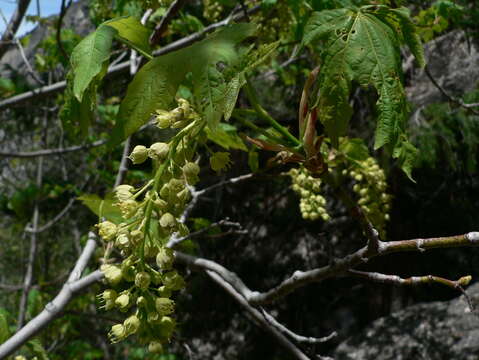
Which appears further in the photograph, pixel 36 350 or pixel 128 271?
pixel 36 350

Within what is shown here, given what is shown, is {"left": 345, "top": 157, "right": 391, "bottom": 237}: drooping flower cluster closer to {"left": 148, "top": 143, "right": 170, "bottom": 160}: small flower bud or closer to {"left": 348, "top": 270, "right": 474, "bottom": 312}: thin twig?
{"left": 348, "top": 270, "right": 474, "bottom": 312}: thin twig

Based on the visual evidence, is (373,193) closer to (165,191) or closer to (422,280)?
(422,280)

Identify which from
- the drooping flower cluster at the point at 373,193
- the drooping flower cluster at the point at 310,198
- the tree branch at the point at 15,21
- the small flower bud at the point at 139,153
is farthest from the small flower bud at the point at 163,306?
the tree branch at the point at 15,21

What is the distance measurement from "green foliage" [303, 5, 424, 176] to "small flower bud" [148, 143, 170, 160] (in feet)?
1.08

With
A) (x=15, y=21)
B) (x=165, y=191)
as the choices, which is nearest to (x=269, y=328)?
(x=165, y=191)

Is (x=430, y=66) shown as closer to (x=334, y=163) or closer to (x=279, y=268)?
(x=279, y=268)

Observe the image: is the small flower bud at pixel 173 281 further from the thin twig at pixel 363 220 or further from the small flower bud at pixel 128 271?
the thin twig at pixel 363 220

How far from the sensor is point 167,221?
958 millimetres

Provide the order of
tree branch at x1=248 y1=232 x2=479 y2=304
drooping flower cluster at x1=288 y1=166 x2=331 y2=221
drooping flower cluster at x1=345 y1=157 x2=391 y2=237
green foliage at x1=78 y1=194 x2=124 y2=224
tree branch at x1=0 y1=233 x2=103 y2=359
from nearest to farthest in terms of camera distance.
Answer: tree branch at x1=248 y1=232 x2=479 y2=304 < tree branch at x1=0 y1=233 x2=103 y2=359 < green foliage at x1=78 y1=194 x2=124 y2=224 < drooping flower cluster at x1=288 y1=166 x2=331 y2=221 < drooping flower cluster at x1=345 y1=157 x2=391 y2=237

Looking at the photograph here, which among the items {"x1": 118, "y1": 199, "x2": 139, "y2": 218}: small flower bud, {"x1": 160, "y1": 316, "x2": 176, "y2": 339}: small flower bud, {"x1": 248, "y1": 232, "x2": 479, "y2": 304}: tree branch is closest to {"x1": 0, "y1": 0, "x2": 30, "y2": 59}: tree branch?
{"x1": 118, "y1": 199, "x2": 139, "y2": 218}: small flower bud

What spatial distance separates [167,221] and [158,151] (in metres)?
0.14

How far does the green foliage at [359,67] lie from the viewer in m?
0.96

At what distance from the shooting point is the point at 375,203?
2195 millimetres

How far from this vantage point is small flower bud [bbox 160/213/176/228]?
96 cm
